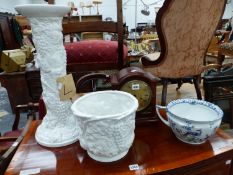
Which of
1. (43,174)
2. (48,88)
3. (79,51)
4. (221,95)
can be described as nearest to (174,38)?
(221,95)

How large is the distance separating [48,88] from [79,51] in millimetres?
964

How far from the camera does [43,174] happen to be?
530mm

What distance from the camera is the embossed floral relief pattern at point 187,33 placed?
131 cm

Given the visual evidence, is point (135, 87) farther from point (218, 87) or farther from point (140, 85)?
point (218, 87)

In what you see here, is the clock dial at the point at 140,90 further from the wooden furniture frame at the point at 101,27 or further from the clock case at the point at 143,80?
the wooden furniture frame at the point at 101,27

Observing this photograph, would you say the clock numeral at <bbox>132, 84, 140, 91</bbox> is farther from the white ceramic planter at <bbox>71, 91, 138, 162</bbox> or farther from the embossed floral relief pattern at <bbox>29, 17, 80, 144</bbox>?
the embossed floral relief pattern at <bbox>29, 17, 80, 144</bbox>

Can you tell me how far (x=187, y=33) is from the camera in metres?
1.39

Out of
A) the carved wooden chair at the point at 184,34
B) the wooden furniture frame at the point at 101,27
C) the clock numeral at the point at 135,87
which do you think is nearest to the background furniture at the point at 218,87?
the carved wooden chair at the point at 184,34

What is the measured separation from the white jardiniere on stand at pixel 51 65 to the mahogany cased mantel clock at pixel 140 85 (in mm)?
184

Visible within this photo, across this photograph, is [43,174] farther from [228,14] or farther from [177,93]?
[228,14]

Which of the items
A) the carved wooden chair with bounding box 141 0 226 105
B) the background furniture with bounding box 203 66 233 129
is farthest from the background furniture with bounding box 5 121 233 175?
the carved wooden chair with bounding box 141 0 226 105

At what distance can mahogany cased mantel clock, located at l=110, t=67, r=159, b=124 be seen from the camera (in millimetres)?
681

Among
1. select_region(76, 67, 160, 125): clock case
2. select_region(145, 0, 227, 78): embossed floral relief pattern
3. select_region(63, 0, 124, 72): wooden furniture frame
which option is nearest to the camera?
select_region(76, 67, 160, 125): clock case

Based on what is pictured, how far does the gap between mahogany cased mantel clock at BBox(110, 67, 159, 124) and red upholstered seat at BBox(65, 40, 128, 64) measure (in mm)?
856
